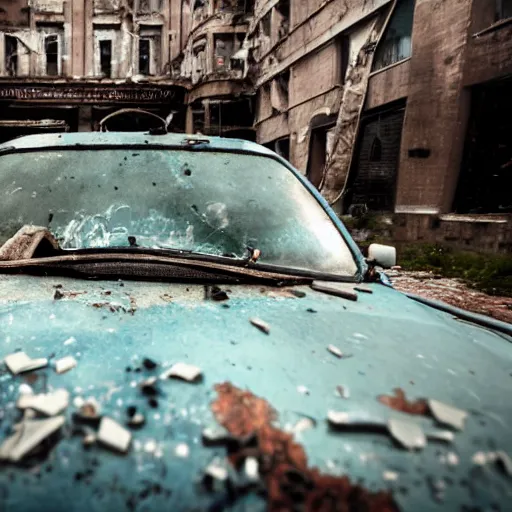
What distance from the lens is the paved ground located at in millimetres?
5223

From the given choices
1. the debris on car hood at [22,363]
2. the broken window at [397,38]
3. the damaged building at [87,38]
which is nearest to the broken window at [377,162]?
the broken window at [397,38]

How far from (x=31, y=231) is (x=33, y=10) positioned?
101ft

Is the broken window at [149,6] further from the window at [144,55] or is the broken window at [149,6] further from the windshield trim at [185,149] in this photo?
the windshield trim at [185,149]

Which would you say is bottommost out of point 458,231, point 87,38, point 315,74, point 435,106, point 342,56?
point 458,231

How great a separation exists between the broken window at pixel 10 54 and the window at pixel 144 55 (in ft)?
23.1

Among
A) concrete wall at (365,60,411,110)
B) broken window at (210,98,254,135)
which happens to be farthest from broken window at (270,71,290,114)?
concrete wall at (365,60,411,110)

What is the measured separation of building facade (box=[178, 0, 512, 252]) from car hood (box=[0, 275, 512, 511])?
757 cm

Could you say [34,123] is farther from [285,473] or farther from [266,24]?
[285,473]

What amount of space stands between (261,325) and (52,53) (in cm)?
3103

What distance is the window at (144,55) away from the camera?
27562 mm

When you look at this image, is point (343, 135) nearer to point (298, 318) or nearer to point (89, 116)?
point (298, 318)

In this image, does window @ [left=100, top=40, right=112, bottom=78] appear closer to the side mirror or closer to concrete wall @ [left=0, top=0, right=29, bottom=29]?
concrete wall @ [left=0, top=0, right=29, bottom=29]

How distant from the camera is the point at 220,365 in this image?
3.12ft

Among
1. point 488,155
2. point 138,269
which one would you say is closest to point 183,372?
point 138,269
